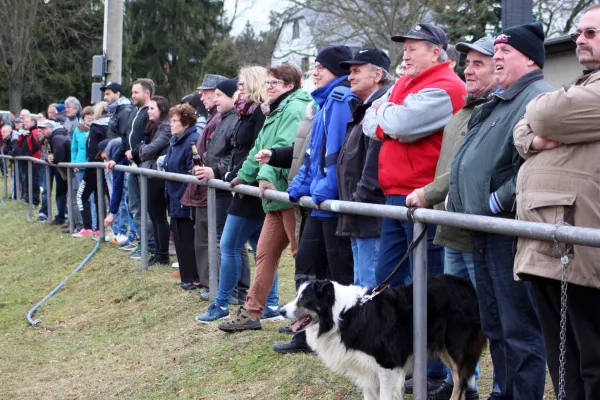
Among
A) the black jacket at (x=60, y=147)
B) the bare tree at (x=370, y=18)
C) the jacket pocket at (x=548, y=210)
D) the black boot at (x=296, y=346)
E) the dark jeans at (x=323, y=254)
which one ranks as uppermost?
the bare tree at (x=370, y=18)

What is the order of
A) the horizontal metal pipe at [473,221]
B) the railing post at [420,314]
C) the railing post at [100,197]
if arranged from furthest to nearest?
the railing post at [100,197] < the railing post at [420,314] < the horizontal metal pipe at [473,221]

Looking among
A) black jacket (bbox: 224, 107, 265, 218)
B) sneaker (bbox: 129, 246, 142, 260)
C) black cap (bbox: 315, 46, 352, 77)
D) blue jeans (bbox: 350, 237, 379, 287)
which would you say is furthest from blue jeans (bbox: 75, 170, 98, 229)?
blue jeans (bbox: 350, 237, 379, 287)

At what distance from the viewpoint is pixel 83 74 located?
4394 cm

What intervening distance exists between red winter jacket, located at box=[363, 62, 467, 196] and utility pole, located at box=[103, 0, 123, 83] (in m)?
12.6

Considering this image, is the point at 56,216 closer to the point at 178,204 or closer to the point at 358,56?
the point at 178,204

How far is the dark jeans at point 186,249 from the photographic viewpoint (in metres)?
9.33

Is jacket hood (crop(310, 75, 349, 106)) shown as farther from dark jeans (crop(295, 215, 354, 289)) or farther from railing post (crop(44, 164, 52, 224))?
railing post (crop(44, 164, 52, 224))

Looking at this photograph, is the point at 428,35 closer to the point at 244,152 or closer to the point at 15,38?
the point at 244,152

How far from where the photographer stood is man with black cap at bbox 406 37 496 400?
188 inches

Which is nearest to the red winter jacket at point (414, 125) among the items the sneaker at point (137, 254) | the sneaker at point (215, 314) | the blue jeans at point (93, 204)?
the sneaker at point (215, 314)

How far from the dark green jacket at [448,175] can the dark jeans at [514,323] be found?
0.89 ft

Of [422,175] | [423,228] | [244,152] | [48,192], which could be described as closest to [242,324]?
[244,152]

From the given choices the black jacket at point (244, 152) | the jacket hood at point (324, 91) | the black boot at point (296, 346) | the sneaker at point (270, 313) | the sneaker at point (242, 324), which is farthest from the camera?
the sneaker at point (270, 313)

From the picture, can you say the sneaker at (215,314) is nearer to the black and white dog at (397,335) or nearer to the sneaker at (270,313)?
the sneaker at (270,313)
